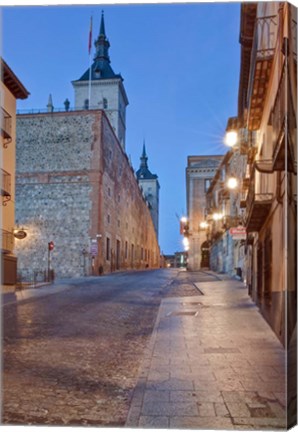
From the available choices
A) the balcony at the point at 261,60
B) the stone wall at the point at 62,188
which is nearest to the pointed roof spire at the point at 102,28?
the stone wall at the point at 62,188

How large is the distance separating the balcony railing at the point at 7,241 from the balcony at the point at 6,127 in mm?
525

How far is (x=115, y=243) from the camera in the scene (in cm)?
540

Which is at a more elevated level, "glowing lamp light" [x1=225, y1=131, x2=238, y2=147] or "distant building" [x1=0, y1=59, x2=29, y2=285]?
"glowing lamp light" [x1=225, y1=131, x2=238, y2=147]

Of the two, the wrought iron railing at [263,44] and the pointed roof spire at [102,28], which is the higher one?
the wrought iron railing at [263,44]

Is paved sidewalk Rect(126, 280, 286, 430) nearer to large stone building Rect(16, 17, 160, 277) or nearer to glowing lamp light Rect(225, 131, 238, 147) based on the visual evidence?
large stone building Rect(16, 17, 160, 277)

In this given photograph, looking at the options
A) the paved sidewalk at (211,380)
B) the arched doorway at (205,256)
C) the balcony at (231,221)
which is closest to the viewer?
the paved sidewalk at (211,380)

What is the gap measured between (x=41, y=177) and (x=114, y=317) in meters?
3.49

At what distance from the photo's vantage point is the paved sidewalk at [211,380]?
7.73 feet

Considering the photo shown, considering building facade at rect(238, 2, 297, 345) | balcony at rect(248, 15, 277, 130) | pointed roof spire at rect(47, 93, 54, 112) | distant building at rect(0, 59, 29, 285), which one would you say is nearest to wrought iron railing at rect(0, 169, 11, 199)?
distant building at rect(0, 59, 29, 285)

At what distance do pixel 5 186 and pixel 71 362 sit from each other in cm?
164

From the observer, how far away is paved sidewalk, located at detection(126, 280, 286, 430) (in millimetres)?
2357

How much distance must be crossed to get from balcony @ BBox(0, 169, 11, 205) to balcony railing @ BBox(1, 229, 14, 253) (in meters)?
0.19

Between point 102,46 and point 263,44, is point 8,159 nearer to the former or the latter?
point 102,46

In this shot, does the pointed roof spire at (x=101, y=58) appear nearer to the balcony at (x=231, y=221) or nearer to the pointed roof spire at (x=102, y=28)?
the pointed roof spire at (x=102, y=28)
